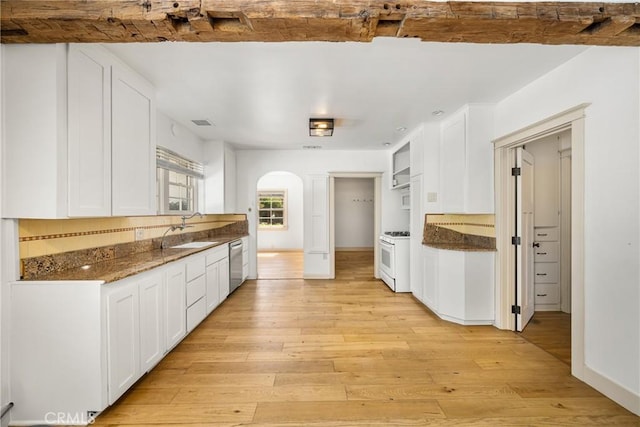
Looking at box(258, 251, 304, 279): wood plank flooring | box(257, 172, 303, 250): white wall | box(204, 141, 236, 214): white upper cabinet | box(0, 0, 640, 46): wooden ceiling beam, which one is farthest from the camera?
box(257, 172, 303, 250): white wall

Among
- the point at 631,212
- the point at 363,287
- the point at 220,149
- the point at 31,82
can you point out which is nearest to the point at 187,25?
the point at 31,82

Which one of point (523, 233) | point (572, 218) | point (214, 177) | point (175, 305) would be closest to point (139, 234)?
point (175, 305)

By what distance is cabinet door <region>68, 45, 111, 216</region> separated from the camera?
1.79 meters

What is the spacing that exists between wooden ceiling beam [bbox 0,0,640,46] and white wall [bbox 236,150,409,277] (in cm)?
379

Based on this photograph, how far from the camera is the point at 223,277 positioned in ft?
12.9

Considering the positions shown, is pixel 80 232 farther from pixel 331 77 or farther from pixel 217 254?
pixel 331 77

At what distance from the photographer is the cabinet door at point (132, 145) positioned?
2.16 metres

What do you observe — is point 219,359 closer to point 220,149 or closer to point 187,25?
point 187,25

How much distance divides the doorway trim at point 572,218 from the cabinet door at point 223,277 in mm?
3418

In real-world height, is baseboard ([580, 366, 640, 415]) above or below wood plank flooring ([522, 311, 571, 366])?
above

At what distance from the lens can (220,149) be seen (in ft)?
15.1

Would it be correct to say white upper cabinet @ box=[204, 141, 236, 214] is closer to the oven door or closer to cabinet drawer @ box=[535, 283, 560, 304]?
the oven door

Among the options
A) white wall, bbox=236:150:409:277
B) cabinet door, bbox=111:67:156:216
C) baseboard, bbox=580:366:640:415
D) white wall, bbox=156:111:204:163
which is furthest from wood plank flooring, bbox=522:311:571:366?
white wall, bbox=156:111:204:163

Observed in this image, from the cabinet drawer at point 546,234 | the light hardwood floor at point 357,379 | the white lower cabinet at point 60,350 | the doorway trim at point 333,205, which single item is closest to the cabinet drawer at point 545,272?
the cabinet drawer at point 546,234
